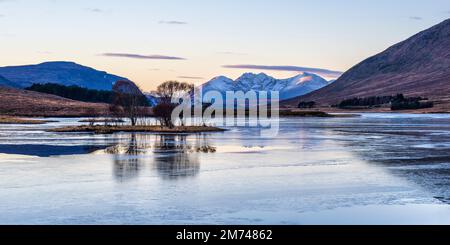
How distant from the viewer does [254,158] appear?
3466 centimetres

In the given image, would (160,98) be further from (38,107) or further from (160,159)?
(38,107)

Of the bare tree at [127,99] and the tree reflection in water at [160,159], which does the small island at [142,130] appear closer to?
the bare tree at [127,99]

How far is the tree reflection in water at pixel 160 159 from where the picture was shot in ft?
89.3

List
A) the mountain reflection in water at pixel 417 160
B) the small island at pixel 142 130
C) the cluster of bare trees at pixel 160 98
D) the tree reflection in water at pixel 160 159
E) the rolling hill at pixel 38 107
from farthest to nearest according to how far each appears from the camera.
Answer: the rolling hill at pixel 38 107 < the cluster of bare trees at pixel 160 98 < the small island at pixel 142 130 < the tree reflection in water at pixel 160 159 < the mountain reflection in water at pixel 417 160

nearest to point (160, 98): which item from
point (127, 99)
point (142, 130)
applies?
point (127, 99)

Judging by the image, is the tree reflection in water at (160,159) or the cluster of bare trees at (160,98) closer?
the tree reflection in water at (160,159)

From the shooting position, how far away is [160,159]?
1329 inches

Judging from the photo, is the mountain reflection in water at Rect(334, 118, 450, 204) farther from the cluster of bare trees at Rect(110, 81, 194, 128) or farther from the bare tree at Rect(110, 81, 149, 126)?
the bare tree at Rect(110, 81, 149, 126)

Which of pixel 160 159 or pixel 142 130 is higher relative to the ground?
pixel 142 130

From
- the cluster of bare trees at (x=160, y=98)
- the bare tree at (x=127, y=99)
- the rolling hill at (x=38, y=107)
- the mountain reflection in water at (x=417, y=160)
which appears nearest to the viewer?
the mountain reflection in water at (x=417, y=160)

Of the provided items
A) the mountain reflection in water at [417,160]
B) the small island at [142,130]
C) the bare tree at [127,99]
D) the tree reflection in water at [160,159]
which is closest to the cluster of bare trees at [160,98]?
the bare tree at [127,99]

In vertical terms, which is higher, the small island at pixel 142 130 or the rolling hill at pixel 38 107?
the rolling hill at pixel 38 107

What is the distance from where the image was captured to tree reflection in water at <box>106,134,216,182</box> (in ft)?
89.3
